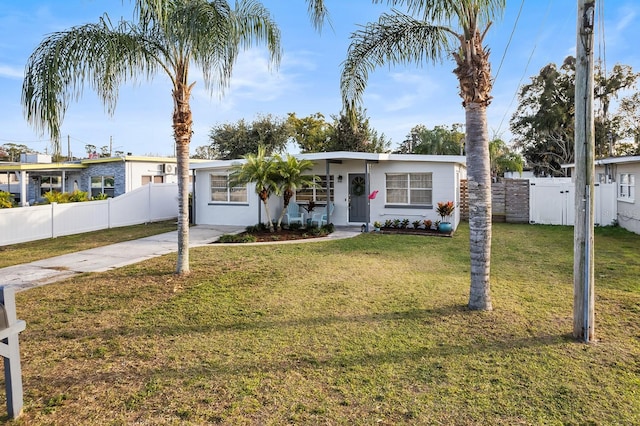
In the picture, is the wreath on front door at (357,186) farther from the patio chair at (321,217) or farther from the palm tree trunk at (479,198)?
the palm tree trunk at (479,198)

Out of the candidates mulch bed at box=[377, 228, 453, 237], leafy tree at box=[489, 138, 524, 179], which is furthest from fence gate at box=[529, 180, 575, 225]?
leafy tree at box=[489, 138, 524, 179]

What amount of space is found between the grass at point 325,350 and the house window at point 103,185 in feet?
51.2

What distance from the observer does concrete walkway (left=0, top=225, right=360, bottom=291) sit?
7316mm

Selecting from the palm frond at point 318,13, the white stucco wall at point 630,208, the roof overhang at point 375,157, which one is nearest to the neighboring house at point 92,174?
the roof overhang at point 375,157

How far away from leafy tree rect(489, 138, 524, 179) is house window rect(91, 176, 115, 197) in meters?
25.9

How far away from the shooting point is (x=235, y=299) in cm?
590

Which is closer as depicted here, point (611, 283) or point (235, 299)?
point (235, 299)

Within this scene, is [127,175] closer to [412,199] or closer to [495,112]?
[412,199]

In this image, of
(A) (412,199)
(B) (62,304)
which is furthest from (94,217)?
(A) (412,199)

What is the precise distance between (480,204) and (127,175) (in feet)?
64.0

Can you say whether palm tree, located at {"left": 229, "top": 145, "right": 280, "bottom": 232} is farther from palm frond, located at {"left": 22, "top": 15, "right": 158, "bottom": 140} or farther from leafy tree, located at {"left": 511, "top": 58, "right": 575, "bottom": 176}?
leafy tree, located at {"left": 511, "top": 58, "right": 575, "bottom": 176}

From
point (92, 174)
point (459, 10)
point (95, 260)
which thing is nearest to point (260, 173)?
point (95, 260)

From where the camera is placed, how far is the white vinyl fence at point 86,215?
38.5ft

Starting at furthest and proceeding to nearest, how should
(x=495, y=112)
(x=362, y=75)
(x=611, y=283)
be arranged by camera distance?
(x=495, y=112)
(x=362, y=75)
(x=611, y=283)
